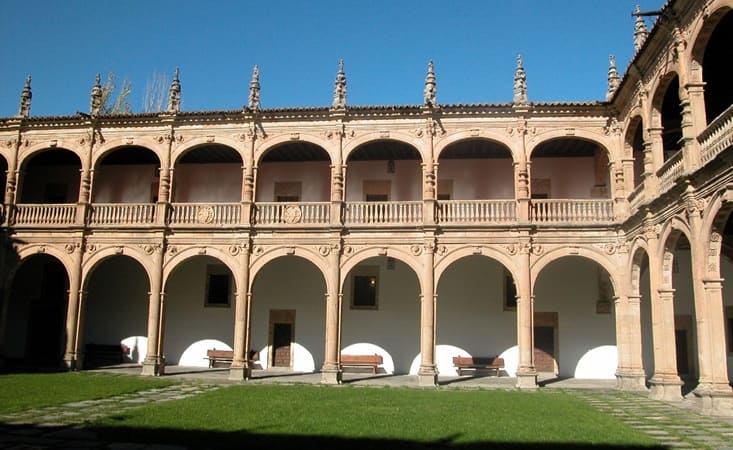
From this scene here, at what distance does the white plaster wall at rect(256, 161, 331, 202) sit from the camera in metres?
23.5

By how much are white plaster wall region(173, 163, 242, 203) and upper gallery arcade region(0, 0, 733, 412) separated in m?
0.06

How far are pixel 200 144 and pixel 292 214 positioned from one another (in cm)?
419

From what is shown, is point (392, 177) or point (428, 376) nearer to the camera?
point (428, 376)

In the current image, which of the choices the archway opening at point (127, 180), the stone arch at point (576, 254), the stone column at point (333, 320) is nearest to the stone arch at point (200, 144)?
the archway opening at point (127, 180)

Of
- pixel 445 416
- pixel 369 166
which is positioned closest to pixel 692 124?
pixel 445 416

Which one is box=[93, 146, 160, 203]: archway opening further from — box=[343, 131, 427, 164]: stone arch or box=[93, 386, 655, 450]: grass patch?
box=[93, 386, 655, 450]: grass patch

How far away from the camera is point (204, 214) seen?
20984mm

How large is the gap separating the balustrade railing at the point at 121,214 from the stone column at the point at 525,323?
12476 mm

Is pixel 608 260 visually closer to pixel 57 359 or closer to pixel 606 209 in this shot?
pixel 606 209

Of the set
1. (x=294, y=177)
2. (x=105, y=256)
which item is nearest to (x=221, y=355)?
(x=105, y=256)

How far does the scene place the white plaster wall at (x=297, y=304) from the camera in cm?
2258

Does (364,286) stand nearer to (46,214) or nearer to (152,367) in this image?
(152,367)

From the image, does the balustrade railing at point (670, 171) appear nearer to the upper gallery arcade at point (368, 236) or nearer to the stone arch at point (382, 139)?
the upper gallery arcade at point (368, 236)

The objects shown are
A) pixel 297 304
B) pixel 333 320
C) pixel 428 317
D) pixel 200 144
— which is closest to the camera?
pixel 428 317
